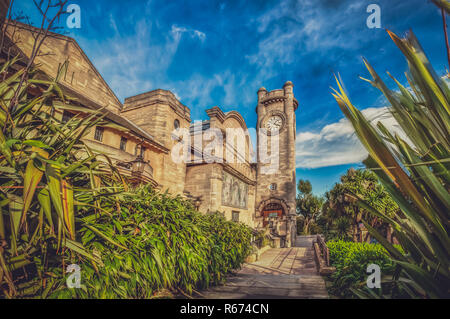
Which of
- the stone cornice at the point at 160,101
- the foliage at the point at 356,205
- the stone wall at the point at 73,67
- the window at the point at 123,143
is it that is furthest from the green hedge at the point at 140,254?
the stone cornice at the point at 160,101

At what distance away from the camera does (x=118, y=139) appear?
424 inches

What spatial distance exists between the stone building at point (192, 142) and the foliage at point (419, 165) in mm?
5821

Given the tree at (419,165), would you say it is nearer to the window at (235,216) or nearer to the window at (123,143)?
the window at (123,143)

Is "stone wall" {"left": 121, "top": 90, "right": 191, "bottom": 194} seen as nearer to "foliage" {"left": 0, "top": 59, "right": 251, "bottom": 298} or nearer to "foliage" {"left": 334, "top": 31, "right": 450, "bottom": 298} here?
"foliage" {"left": 0, "top": 59, "right": 251, "bottom": 298}

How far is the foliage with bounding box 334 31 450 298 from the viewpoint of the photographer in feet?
4.72

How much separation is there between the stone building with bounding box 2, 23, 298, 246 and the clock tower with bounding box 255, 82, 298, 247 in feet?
0.34

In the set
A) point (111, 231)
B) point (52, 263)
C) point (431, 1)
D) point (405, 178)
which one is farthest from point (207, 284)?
point (431, 1)

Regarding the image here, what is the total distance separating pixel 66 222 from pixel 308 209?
1324 inches

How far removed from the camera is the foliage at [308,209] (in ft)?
101

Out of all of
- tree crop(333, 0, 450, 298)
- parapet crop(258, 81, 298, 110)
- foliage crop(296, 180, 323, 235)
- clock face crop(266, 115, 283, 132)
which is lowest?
foliage crop(296, 180, 323, 235)

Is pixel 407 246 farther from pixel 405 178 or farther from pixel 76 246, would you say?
pixel 76 246

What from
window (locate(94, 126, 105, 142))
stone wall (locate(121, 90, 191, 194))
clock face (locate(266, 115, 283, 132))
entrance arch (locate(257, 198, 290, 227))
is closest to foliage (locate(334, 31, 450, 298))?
window (locate(94, 126, 105, 142))

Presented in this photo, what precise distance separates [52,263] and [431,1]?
4.40 metres

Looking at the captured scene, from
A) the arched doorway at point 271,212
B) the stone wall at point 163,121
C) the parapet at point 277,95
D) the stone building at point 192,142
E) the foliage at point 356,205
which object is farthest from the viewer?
the parapet at point 277,95
